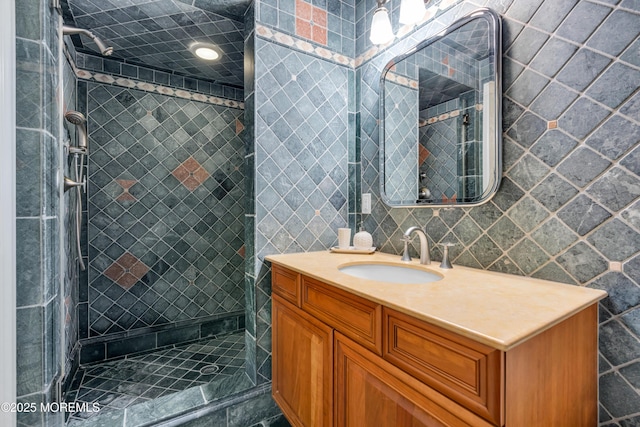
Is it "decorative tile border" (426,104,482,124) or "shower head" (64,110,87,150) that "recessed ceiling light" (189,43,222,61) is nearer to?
"shower head" (64,110,87,150)

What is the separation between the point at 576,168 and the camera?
0.98 metres

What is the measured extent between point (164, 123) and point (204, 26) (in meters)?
0.97

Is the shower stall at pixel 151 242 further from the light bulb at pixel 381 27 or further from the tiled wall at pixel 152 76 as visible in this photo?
the light bulb at pixel 381 27

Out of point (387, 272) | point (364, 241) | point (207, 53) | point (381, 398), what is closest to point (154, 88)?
point (207, 53)

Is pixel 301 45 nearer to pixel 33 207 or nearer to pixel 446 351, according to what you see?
pixel 33 207

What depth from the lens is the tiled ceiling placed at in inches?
67.3

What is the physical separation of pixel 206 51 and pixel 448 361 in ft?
8.29

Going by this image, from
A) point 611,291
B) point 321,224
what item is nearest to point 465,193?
point 611,291

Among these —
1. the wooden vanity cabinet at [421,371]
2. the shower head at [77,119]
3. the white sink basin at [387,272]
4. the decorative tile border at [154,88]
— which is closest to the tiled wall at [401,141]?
the white sink basin at [387,272]

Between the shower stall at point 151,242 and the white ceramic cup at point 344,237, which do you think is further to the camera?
the shower stall at point 151,242

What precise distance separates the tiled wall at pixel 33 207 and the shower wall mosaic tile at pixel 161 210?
4.55ft

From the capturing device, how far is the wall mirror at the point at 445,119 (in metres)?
1.21

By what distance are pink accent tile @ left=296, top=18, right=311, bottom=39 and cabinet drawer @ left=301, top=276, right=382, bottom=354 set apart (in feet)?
4.90

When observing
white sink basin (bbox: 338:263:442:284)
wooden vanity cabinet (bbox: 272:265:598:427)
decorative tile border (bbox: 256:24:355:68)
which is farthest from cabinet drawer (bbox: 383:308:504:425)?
decorative tile border (bbox: 256:24:355:68)
